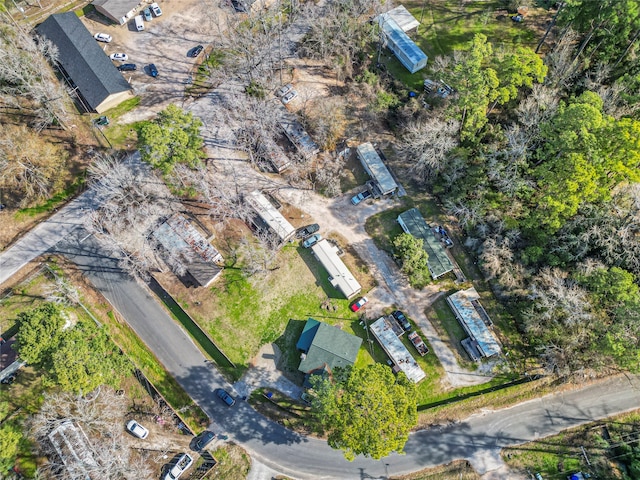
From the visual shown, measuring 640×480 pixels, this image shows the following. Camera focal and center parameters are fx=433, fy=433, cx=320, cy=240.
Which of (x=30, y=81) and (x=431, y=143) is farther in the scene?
(x=30, y=81)

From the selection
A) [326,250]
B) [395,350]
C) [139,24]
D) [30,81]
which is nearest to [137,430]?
[326,250]

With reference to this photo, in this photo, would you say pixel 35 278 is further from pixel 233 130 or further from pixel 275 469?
pixel 275 469

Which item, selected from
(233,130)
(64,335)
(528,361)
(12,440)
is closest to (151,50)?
(233,130)

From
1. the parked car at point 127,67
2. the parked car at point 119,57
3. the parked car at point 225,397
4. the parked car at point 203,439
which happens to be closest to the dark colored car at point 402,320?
the parked car at point 225,397

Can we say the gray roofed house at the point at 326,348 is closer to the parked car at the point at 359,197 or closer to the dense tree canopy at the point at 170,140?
the parked car at the point at 359,197

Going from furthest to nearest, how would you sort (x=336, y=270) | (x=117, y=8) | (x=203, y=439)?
1. (x=117, y=8)
2. (x=336, y=270)
3. (x=203, y=439)

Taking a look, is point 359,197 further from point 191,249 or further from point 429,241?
point 191,249

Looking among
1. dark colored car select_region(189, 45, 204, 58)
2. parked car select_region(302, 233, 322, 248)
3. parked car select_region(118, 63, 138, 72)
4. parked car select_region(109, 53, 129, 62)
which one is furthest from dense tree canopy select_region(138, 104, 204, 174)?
parked car select_region(109, 53, 129, 62)
